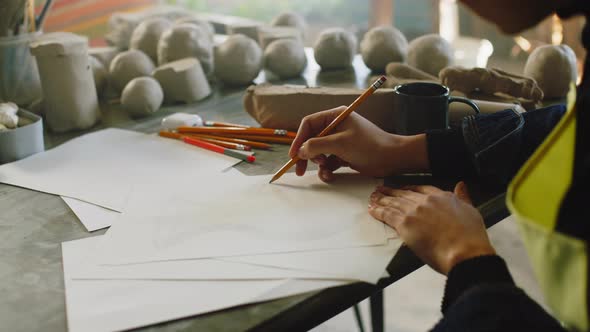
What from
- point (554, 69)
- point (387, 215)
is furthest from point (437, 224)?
point (554, 69)

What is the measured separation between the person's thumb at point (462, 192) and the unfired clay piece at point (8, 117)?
845 millimetres

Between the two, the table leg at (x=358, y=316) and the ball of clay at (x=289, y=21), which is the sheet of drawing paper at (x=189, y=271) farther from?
the ball of clay at (x=289, y=21)

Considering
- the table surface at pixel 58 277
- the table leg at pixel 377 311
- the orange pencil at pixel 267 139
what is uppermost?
the orange pencil at pixel 267 139

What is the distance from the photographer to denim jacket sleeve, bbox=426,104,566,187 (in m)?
0.91

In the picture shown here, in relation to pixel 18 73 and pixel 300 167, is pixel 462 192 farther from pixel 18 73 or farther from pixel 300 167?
pixel 18 73

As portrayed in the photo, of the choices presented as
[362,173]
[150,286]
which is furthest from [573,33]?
[150,286]

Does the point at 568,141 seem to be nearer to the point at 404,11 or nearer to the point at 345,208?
the point at 345,208

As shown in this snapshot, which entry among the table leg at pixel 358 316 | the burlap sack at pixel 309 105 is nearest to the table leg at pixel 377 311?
the table leg at pixel 358 316

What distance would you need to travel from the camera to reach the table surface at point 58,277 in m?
0.64

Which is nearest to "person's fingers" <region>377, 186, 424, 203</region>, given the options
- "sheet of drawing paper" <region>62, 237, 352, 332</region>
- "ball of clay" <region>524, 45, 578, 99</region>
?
"sheet of drawing paper" <region>62, 237, 352, 332</region>

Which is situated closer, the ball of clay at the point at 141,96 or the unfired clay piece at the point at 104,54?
the ball of clay at the point at 141,96

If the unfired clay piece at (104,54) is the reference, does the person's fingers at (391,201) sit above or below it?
below

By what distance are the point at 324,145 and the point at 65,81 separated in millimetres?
643

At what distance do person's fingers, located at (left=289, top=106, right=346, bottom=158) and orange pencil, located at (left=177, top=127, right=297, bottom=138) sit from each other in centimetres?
17
